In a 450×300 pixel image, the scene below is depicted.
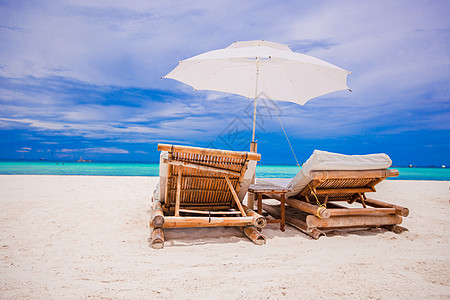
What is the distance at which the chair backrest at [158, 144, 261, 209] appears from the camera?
11.0 ft

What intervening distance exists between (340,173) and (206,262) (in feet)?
7.98

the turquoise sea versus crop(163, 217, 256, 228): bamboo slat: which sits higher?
crop(163, 217, 256, 228): bamboo slat

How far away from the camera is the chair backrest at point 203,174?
11.0ft

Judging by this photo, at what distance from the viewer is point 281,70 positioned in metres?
5.25

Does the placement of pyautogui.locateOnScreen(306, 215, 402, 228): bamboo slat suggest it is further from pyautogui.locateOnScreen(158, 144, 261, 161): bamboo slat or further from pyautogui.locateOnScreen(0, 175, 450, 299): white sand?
pyautogui.locateOnScreen(158, 144, 261, 161): bamboo slat

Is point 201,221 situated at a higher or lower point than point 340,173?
lower

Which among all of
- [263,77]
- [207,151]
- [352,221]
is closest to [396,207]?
[352,221]

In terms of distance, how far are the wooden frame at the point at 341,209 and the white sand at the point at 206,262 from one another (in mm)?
199

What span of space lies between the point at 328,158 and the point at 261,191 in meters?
1.14

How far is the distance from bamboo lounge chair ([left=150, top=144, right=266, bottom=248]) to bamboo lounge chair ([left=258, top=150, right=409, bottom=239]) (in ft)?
2.90

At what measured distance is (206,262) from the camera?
2.74 metres

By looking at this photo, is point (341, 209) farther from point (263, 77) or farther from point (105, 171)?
point (105, 171)

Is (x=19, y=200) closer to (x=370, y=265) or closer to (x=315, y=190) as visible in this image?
(x=315, y=190)

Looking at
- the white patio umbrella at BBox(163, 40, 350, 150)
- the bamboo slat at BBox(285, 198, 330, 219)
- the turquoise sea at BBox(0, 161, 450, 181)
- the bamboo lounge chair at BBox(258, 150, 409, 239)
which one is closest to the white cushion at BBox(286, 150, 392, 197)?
the bamboo lounge chair at BBox(258, 150, 409, 239)
